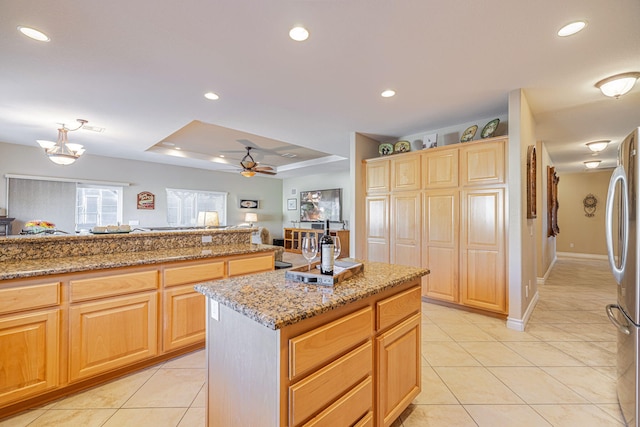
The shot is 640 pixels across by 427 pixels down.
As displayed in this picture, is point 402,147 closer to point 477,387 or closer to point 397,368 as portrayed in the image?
point 477,387

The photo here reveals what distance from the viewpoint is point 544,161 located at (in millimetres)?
5062

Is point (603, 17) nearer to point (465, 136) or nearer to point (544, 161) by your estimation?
point (465, 136)

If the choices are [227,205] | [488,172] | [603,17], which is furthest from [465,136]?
[227,205]

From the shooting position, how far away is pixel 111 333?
78.4 inches

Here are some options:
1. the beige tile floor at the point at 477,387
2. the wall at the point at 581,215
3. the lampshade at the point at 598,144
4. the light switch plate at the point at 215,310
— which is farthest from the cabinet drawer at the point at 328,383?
the wall at the point at 581,215

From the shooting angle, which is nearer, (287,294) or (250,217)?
(287,294)

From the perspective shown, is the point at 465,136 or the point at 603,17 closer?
the point at 603,17

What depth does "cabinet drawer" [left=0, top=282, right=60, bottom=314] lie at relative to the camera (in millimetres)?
1626

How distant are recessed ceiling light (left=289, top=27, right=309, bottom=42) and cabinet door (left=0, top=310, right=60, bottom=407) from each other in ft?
8.06

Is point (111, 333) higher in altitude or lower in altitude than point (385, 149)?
lower

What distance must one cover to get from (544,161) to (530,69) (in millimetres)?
3461

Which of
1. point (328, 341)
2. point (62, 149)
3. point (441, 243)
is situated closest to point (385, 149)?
point (441, 243)

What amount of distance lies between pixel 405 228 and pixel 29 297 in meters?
3.82

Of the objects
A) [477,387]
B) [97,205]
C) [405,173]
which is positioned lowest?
[477,387]
